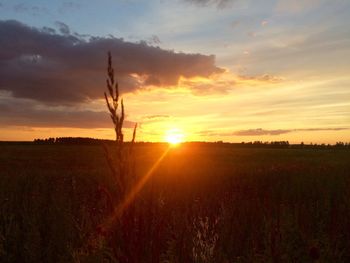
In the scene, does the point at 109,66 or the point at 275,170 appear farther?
the point at 275,170

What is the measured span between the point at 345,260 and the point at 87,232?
3.86 metres

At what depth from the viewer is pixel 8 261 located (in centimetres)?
594

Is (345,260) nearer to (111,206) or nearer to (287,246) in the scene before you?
(287,246)

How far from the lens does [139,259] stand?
174 cm

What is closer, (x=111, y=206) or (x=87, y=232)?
(x=111, y=206)

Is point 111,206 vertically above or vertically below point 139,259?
above

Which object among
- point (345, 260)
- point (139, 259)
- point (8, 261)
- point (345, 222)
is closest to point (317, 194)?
point (345, 222)

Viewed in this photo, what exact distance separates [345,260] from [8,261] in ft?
16.4

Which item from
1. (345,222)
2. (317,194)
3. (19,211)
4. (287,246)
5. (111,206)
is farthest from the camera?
(317,194)

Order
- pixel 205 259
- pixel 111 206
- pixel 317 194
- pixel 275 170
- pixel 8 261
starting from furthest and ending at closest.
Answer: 1. pixel 275 170
2. pixel 317 194
3. pixel 8 261
4. pixel 205 259
5. pixel 111 206

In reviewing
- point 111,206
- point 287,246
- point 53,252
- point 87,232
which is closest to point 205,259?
point 287,246

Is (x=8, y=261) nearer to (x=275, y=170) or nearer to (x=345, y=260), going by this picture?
(x=345, y=260)

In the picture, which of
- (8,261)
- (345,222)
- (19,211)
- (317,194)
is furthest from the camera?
(317,194)

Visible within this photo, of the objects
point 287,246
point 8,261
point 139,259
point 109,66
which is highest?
point 109,66
